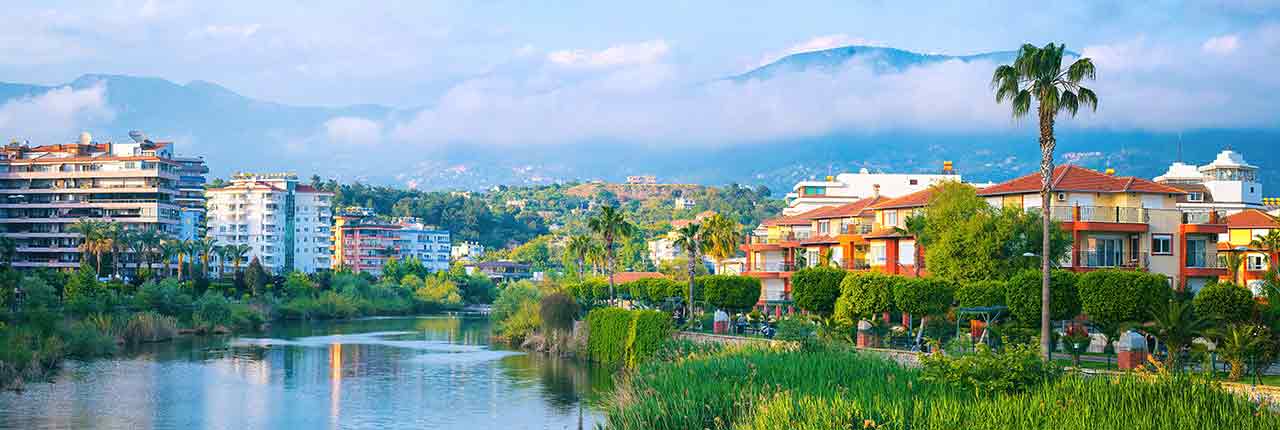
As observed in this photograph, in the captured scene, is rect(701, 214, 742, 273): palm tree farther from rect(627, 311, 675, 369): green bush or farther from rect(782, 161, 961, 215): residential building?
rect(627, 311, 675, 369): green bush

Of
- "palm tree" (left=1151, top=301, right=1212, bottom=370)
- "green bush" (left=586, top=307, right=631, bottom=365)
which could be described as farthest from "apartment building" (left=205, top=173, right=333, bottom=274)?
"palm tree" (left=1151, top=301, right=1212, bottom=370)

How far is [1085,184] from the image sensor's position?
69.8m

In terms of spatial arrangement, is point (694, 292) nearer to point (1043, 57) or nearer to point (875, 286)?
point (875, 286)

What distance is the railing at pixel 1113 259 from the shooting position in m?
67.9

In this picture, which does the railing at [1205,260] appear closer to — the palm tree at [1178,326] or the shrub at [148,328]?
the palm tree at [1178,326]

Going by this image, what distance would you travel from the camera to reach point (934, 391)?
2812 cm

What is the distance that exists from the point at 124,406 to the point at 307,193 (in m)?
146

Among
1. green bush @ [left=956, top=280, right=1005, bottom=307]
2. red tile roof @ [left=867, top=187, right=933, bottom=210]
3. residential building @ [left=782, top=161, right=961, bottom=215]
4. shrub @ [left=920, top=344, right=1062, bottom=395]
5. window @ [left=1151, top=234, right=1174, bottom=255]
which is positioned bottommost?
shrub @ [left=920, top=344, right=1062, bottom=395]

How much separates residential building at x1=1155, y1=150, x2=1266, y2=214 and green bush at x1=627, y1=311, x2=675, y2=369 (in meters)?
45.6

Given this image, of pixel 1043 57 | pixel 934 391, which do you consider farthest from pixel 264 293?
pixel 934 391

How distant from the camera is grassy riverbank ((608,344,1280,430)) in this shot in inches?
914

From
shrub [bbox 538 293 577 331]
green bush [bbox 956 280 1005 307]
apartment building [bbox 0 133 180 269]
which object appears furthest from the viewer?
apartment building [bbox 0 133 180 269]

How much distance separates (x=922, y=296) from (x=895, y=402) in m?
33.1

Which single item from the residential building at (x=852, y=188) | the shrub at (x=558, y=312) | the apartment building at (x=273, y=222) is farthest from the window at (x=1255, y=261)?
the apartment building at (x=273, y=222)
